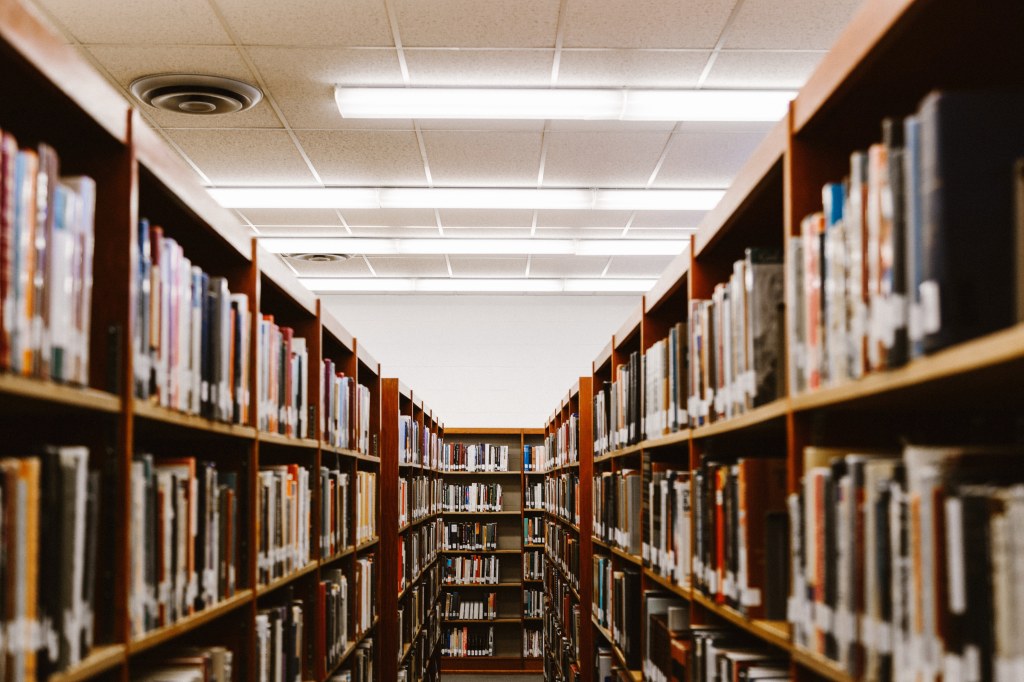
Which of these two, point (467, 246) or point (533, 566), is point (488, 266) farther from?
point (533, 566)

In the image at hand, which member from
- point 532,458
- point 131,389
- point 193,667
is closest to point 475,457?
point 532,458

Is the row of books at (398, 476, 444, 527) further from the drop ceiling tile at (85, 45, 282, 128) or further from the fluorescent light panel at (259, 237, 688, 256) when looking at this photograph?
the drop ceiling tile at (85, 45, 282, 128)

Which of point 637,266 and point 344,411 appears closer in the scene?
point 344,411

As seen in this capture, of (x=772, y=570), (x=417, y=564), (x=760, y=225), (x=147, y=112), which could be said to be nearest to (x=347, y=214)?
(x=147, y=112)

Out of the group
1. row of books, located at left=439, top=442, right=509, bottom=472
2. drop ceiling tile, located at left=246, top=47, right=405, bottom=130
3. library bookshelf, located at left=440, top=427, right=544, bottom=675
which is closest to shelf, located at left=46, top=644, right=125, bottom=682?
drop ceiling tile, located at left=246, top=47, right=405, bottom=130

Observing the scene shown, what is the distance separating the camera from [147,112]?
196 inches

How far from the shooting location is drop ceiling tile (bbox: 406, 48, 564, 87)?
429 cm

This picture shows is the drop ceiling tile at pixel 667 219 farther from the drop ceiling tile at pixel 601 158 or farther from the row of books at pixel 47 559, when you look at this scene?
the row of books at pixel 47 559

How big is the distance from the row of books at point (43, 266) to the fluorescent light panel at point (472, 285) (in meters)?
7.84

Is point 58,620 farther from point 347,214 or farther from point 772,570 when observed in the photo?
point 347,214

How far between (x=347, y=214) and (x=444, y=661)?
436 centimetres

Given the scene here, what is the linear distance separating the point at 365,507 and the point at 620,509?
1.25 m

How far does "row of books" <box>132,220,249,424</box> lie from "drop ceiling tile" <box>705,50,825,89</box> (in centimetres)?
290

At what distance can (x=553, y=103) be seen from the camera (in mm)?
4586
